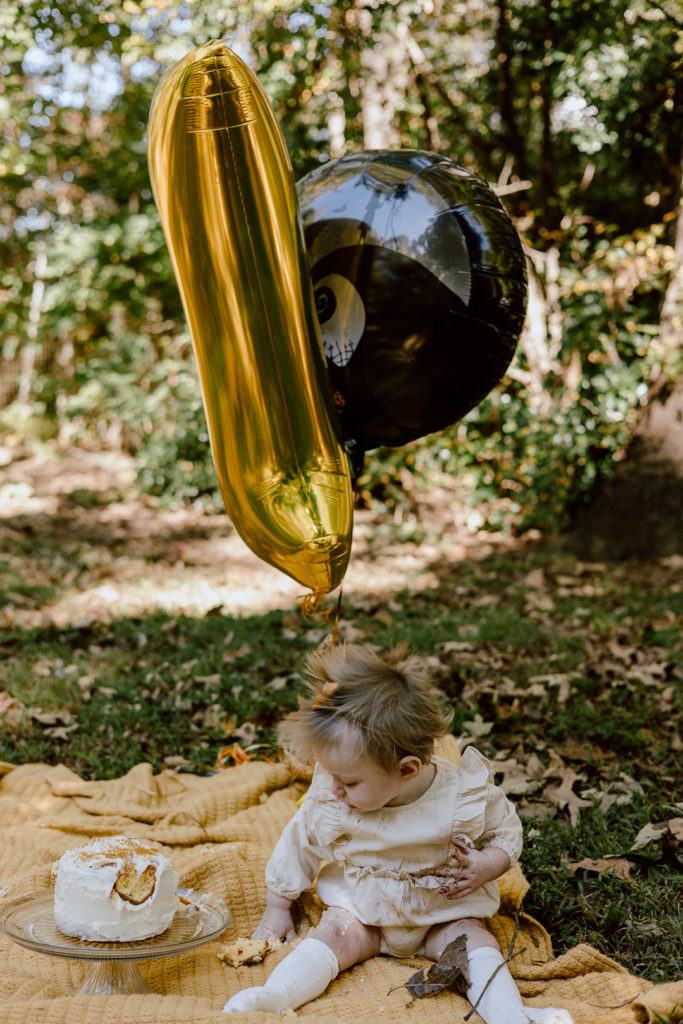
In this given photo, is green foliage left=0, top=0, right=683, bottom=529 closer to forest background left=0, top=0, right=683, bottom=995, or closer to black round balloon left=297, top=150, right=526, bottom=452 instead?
forest background left=0, top=0, right=683, bottom=995

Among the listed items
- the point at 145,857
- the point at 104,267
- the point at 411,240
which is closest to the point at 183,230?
the point at 411,240

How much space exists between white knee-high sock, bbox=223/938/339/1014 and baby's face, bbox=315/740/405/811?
311 mm

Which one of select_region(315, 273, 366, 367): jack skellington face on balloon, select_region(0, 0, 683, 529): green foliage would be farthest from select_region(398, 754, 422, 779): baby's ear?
select_region(0, 0, 683, 529): green foliage

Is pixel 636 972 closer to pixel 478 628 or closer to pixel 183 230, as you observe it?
pixel 183 230

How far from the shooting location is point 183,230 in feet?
6.70

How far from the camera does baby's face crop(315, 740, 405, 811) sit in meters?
1.90

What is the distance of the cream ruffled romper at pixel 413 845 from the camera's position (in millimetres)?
1961

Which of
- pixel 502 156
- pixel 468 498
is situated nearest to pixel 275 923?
pixel 468 498

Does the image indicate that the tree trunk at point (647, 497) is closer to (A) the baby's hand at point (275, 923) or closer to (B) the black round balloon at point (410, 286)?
(B) the black round balloon at point (410, 286)

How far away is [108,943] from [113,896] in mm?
87

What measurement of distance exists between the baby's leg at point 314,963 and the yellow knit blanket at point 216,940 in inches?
1.2

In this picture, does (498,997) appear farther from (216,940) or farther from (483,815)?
(216,940)

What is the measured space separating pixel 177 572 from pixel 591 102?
440 centimetres

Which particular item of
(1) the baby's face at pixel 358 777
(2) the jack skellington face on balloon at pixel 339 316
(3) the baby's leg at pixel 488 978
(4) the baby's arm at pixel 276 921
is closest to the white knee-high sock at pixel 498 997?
(3) the baby's leg at pixel 488 978
